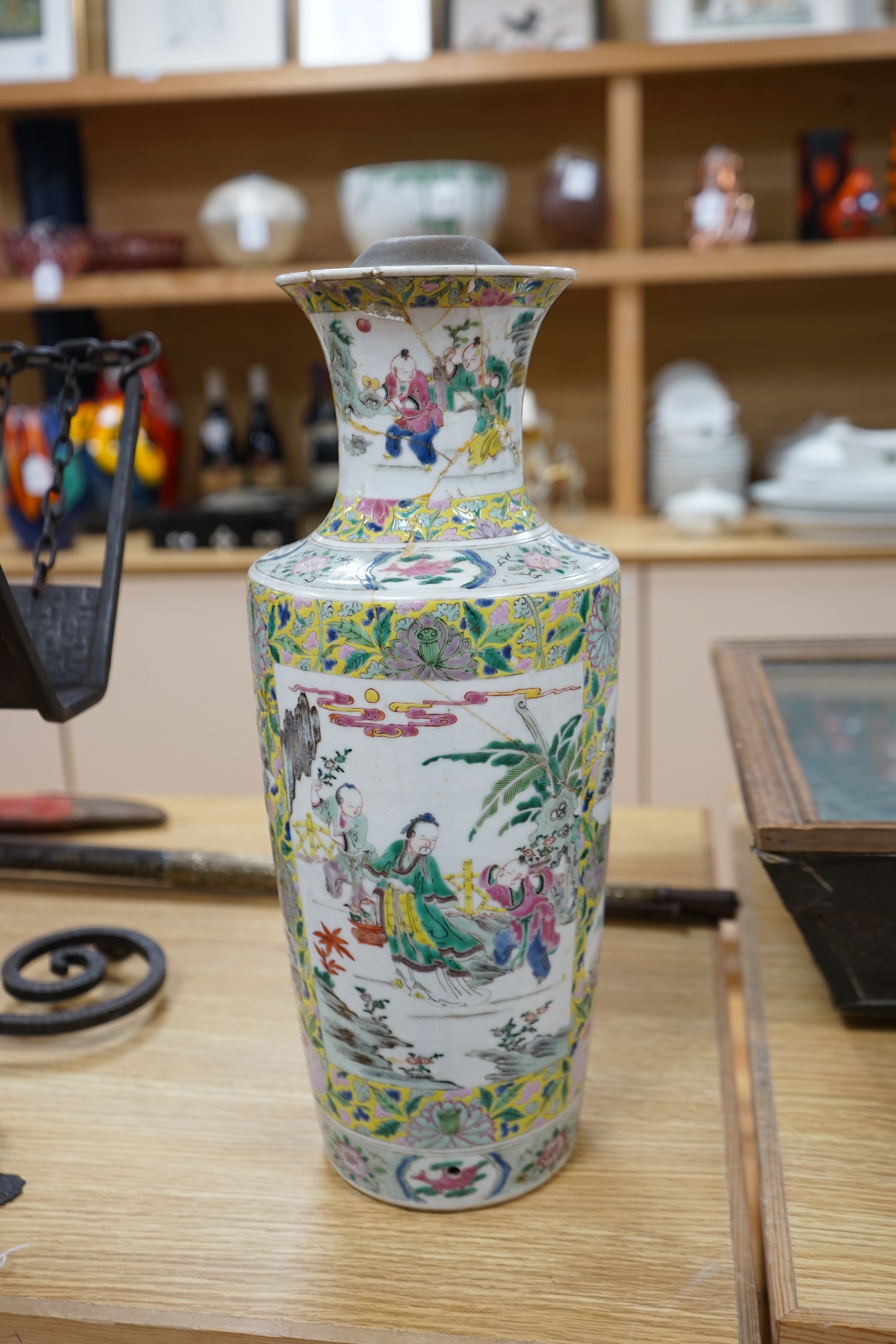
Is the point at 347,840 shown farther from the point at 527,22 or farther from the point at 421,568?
the point at 527,22

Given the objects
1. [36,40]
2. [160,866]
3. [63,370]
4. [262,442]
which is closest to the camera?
[63,370]

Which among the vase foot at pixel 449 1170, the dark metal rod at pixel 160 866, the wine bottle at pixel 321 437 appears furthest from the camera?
the wine bottle at pixel 321 437

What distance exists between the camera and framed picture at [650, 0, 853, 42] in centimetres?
213

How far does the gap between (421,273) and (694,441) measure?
184 centimetres

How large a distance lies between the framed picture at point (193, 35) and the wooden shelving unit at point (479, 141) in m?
0.08

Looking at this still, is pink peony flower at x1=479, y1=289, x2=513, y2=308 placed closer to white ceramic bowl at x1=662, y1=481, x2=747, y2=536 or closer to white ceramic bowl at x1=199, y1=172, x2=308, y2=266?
white ceramic bowl at x1=662, y1=481, x2=747, y2=536

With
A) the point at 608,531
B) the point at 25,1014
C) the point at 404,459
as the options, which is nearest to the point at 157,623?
the point at 608,531

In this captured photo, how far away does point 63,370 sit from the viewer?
2.63ft

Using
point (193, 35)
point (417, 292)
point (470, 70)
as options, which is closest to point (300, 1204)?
point (417, 292)

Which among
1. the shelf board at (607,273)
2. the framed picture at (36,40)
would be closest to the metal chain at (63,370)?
Answer: the shelf board at (607,273)

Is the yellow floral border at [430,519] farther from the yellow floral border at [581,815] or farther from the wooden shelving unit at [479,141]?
the wooden shelving unit at [479,141]

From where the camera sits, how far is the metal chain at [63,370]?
29.7 inches

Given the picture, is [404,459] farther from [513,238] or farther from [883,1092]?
[513,238]

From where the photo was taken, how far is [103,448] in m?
2.32
